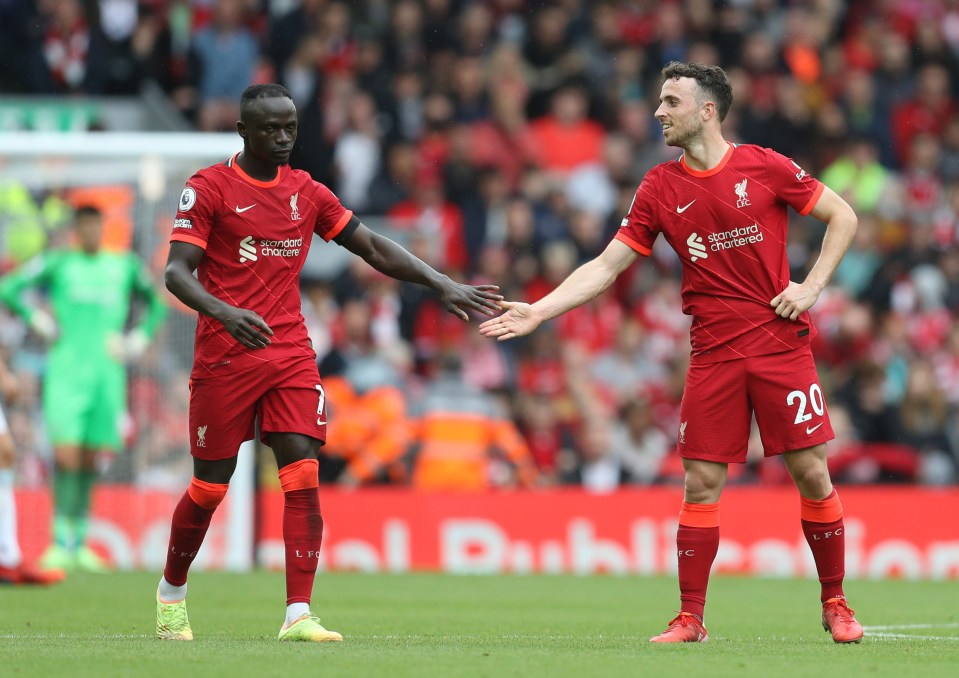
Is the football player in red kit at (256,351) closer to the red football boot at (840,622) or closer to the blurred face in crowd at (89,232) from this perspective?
the red football boot at (840,622)

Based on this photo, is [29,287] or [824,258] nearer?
[824,258]

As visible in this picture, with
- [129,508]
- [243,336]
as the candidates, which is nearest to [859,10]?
[129,508]

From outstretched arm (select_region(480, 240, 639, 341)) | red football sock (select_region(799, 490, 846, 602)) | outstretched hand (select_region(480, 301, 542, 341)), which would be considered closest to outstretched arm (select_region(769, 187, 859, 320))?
outstretched arm (select_region(480, 240, 639, 341))

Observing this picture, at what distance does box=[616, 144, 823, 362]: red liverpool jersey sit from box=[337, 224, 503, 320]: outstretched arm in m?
0.92

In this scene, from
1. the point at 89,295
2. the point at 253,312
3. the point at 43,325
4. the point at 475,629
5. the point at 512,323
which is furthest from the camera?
the point at 89,295

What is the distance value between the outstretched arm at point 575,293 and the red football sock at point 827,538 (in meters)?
1.36

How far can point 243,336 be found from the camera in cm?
684

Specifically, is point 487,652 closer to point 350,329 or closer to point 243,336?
point 243,336

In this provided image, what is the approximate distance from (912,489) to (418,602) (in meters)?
5.96

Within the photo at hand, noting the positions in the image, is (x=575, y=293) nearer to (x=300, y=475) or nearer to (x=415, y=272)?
(x=415, y=272)

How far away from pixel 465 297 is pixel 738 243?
4.15ft

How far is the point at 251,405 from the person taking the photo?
7273 mm

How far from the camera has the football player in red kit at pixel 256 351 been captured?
713cm

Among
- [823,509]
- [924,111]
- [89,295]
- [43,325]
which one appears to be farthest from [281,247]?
[924,111]
